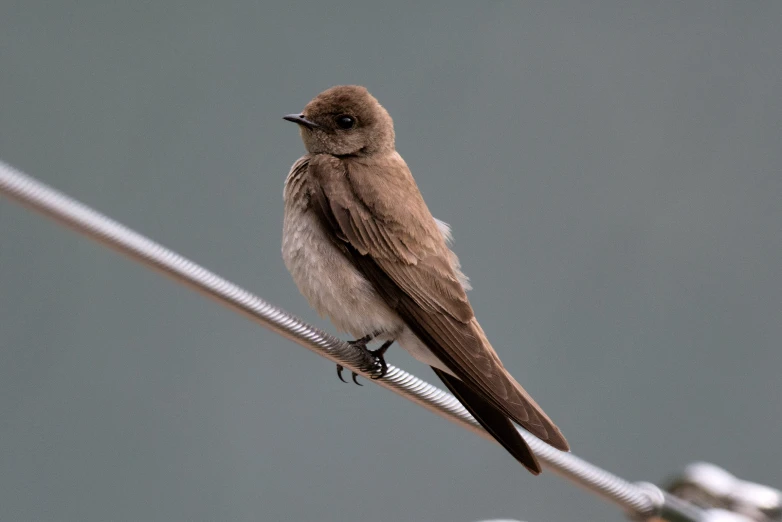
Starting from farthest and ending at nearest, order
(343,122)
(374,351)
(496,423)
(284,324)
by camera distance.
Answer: (343,122) < (374,351) < (496,423) < (284,324)

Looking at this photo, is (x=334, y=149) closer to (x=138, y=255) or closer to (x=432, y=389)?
(x=432, y=389)

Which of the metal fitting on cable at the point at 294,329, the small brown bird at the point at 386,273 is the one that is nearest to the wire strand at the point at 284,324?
the metal fitting on cable at the point at 294,329

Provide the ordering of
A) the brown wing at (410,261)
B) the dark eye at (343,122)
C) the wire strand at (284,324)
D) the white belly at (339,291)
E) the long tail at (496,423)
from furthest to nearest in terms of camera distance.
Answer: the dark eye at (343,122) → the white belly at (339,291) → the brown wing at (410,261) → the long tail at (496,423) → the wire strand at (284,324)

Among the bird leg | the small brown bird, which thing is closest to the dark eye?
the small brown bird

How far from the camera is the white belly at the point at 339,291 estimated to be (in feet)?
7.10

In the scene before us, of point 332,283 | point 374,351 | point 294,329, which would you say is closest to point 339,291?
point 332,283

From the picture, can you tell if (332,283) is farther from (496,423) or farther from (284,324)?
(284,324)

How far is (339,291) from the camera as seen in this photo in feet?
7.13

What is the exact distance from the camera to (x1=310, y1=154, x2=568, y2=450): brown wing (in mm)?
2012

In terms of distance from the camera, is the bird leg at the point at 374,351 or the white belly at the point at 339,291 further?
the white belly at the point at 339,291

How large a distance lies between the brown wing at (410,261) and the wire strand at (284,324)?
0.36 feet

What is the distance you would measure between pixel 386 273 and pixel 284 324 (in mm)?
690

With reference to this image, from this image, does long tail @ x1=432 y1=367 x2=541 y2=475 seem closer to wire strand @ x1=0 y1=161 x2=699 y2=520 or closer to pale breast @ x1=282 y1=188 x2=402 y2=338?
wire strand @ x1=0 y1=161 x2=699 y2=520

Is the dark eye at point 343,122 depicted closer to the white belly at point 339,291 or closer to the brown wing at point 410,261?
the brown wing at point 410,261
